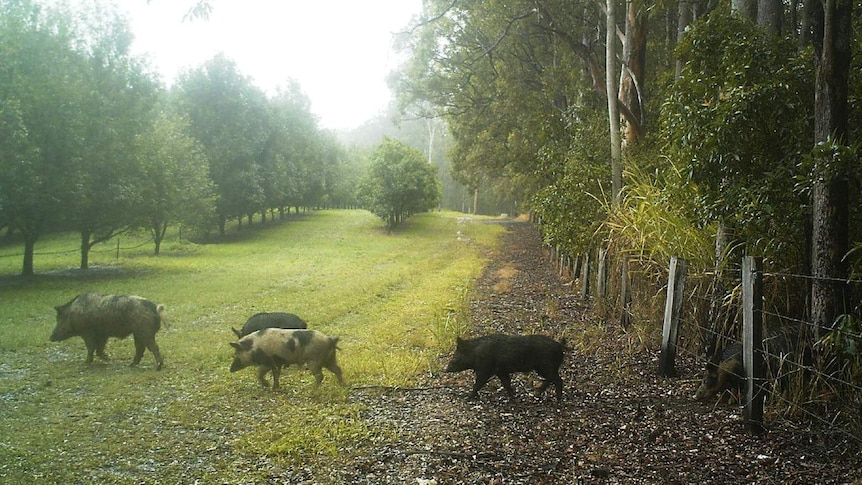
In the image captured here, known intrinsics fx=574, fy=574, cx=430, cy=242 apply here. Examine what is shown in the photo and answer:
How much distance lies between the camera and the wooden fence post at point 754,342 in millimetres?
4363

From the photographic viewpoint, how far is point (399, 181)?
26672 millimetres

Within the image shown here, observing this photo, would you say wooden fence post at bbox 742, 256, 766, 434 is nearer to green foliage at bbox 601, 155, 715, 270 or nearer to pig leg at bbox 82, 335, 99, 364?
green foliage at bbox 601, 155, 715, 270

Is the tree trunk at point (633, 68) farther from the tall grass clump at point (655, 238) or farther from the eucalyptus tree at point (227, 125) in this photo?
the eucalyptus tree at point (227, 125)

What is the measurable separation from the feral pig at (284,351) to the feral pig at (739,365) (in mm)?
3323

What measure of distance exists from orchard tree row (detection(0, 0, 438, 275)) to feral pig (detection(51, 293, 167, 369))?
44 centimetres

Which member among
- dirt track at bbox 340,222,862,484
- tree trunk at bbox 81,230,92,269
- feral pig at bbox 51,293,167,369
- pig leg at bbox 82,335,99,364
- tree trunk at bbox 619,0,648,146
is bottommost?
dirt track at bbox 340,222,862,484

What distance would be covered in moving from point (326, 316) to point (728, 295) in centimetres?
395

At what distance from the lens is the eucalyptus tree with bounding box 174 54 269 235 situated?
7.34m

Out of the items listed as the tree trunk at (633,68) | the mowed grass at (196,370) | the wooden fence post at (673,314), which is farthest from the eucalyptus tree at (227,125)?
the tree trunk at (633,68)

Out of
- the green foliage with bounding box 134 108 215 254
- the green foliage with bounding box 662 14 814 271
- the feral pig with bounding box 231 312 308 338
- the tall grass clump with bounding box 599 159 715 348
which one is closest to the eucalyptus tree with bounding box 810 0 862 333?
the green foliage with bounding box 662 14 814 271

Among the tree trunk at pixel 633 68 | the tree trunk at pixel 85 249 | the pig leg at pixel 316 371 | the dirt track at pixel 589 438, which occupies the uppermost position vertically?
the tree trunk at pixel 633 68

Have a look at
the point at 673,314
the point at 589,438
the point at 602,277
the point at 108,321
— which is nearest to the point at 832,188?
the point at 673,314

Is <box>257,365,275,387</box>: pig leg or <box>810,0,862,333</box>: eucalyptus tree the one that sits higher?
<box>810,0,862,333</box>: eucalyptus tree

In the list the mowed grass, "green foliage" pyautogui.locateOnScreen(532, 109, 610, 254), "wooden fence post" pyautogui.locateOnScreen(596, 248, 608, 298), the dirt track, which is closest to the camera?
the mowed grass
